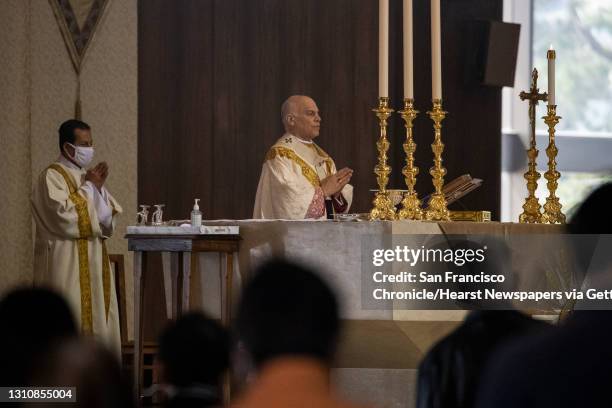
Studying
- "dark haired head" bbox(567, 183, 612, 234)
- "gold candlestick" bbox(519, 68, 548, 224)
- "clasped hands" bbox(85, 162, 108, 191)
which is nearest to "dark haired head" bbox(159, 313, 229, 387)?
"dark haired head" bbox(567, 183, 612, 234)

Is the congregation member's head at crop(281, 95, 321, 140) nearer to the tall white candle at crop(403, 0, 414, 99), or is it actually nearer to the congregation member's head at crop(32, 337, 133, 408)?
the tall white candle at crop(403, 0, 414, 99)

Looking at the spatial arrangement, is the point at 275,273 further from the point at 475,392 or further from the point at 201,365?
the point at 475,392

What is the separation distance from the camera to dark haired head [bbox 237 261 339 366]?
5.82ft

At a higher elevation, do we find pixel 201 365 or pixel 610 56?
pixel 610 56

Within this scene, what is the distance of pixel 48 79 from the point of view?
30.4 ft

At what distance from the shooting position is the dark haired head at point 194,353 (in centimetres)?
177

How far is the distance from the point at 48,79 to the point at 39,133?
1.48 ft

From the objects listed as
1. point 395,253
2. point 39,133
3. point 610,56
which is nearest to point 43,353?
point 395,253

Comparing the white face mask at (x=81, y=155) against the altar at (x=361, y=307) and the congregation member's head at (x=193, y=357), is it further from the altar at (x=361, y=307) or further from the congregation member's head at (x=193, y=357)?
the congregation member's head at (x=193, y=357)

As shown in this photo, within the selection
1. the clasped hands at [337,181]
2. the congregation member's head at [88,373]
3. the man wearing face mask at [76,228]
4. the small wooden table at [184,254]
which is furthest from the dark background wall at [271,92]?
the congregation member's head at [88,373]

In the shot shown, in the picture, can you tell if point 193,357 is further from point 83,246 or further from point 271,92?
point 271,92

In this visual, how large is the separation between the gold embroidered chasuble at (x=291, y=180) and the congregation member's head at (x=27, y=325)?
5.41 meters

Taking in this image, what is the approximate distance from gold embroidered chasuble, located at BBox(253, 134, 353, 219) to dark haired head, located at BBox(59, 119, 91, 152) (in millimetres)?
1236

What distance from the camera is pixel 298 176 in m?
7.40
